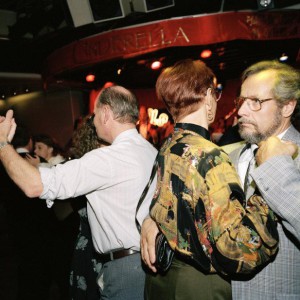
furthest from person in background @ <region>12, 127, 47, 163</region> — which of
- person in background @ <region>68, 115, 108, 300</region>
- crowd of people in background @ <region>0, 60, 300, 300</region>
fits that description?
person in background @ <region>68, 115, 108, 300</region>

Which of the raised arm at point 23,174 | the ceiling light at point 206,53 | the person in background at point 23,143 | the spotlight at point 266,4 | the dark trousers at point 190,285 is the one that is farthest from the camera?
the ceiling light at point 206,53

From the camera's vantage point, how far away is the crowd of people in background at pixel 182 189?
1216mm

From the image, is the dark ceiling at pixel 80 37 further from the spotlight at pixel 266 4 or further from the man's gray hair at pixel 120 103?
the man's gray hair at pixel 120 103

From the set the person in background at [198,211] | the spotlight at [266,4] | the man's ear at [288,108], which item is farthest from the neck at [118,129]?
the spotlight at [266,4]

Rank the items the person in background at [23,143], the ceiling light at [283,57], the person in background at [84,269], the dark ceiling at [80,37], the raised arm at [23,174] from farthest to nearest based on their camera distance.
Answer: the ceiling light at [283,57], the dark ceiling at [80,37], the person in background at [23,143], the person in background at [84,269], the raised arm at [23,174]

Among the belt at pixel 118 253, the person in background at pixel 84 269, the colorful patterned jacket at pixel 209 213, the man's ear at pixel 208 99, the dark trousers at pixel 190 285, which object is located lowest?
the person in background at pixel 84 269

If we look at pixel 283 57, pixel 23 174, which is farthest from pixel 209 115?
pixel 283 57

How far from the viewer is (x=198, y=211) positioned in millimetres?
1256

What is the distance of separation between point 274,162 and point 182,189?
365mm

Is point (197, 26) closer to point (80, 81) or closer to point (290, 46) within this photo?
point (290, 46)

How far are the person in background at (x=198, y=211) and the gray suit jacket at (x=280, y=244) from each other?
7 cm

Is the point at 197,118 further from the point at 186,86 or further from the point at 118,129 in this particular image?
the point at 118,129

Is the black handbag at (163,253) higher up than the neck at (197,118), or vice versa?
the neck at (197,118)

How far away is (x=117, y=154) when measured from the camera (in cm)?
186
